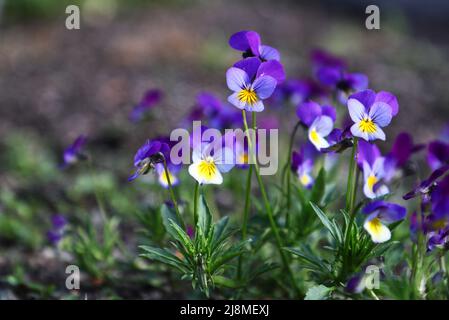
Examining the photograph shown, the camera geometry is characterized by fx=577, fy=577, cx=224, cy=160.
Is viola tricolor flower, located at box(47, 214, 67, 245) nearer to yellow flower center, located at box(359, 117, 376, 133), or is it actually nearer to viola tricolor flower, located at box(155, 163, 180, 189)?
viola tricolor flower, located at box(155, 163, 180, 189)

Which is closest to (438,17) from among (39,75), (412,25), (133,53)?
(412,25)

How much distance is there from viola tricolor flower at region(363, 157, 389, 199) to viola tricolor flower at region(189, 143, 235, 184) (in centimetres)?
47

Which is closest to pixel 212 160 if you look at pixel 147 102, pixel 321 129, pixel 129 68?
pixel 321 129

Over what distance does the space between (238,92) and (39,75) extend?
3.72 metres

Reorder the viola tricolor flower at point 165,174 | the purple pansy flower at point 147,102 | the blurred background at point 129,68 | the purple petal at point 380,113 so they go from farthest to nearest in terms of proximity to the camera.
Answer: the blurred background at point 129,68
the purple pansy flower at point 147,102
the viola tricolor flower at point 165,174
the purple petal at point 380,113

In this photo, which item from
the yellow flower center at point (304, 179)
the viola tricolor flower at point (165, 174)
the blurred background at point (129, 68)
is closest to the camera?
the viola tricolor flower at point (165, 174)

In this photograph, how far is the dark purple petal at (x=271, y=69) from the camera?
1848 millimetres

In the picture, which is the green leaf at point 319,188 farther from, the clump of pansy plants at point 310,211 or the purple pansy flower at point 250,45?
the purple pansy flower at point 250,45

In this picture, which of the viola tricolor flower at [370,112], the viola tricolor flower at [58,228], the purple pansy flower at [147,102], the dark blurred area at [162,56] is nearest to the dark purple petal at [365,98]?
the viola tricolor flower at [370,112]

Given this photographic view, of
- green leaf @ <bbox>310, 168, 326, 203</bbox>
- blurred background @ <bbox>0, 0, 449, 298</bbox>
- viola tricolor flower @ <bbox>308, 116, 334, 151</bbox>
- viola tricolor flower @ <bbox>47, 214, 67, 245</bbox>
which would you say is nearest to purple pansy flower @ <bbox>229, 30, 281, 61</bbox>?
viola tricolor flower @ <bbox>308, 116, 334, 151</bbox>

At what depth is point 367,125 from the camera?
183 centimetres

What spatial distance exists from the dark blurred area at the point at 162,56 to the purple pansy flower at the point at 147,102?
1470 mm

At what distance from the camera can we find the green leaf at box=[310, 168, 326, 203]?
7.22 ft

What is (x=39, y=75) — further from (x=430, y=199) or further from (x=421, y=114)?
(x=430, y=199)
